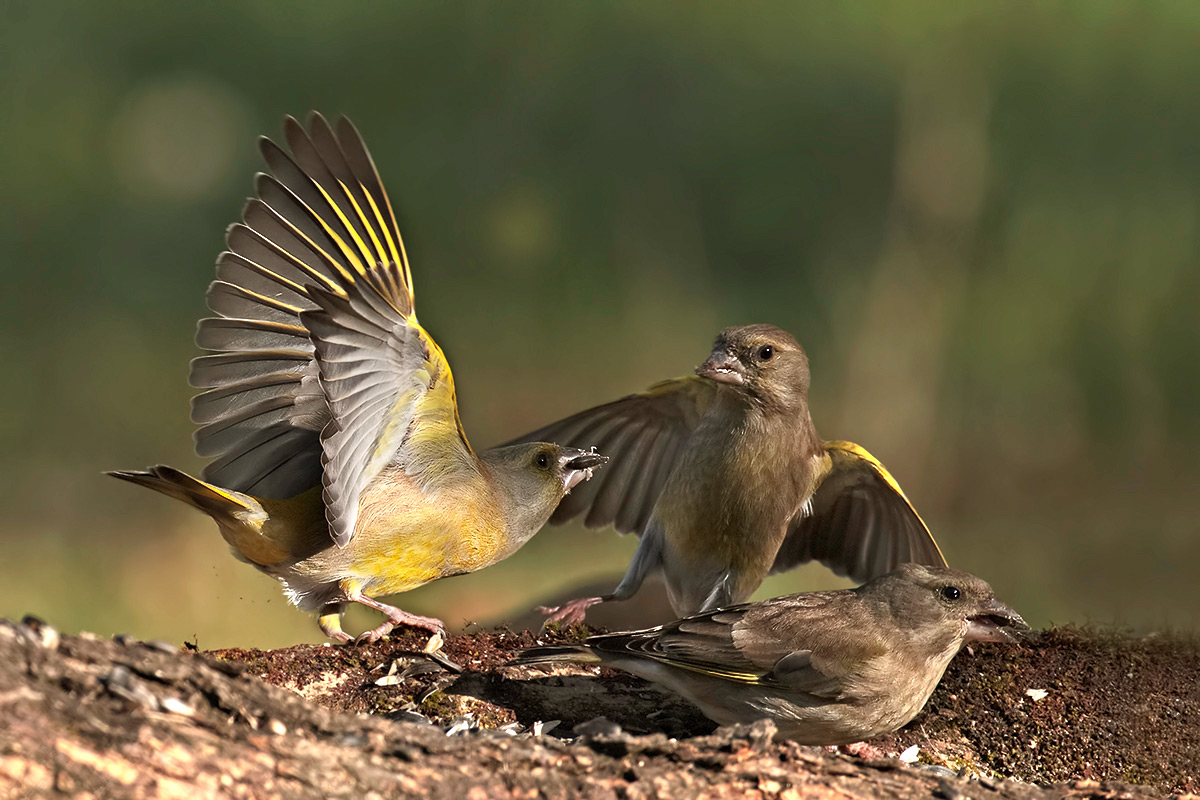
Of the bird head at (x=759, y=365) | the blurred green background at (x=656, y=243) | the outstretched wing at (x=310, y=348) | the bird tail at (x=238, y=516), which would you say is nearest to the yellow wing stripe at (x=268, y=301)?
the outstretched wing at (x=310, y=348)

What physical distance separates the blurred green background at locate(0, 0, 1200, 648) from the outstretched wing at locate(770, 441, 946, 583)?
1.87 meters

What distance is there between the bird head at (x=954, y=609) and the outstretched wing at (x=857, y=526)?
0.83 meters

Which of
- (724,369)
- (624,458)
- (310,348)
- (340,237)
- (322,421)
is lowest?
(624,458)

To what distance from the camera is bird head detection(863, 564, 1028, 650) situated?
11.1 ft

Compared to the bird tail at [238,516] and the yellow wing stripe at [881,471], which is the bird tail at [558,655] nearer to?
the bird tail at [238,516]

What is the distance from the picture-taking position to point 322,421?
3.70 metres

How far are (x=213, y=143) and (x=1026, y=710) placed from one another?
21.4 feet

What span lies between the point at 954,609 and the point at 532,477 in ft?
5.12

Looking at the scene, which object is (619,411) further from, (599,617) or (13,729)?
(13,729)

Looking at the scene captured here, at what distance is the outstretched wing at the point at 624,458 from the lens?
478cm

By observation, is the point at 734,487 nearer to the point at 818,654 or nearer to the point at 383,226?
the point at 818,654

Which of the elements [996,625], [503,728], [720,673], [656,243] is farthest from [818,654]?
[656,243]

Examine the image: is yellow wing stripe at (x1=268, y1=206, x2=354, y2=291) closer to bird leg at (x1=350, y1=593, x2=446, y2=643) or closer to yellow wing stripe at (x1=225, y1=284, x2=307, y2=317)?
yellow wing stripe at (x1=225, y1=284, x2=307, y2=317)

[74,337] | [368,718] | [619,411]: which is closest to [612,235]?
[619,411]
